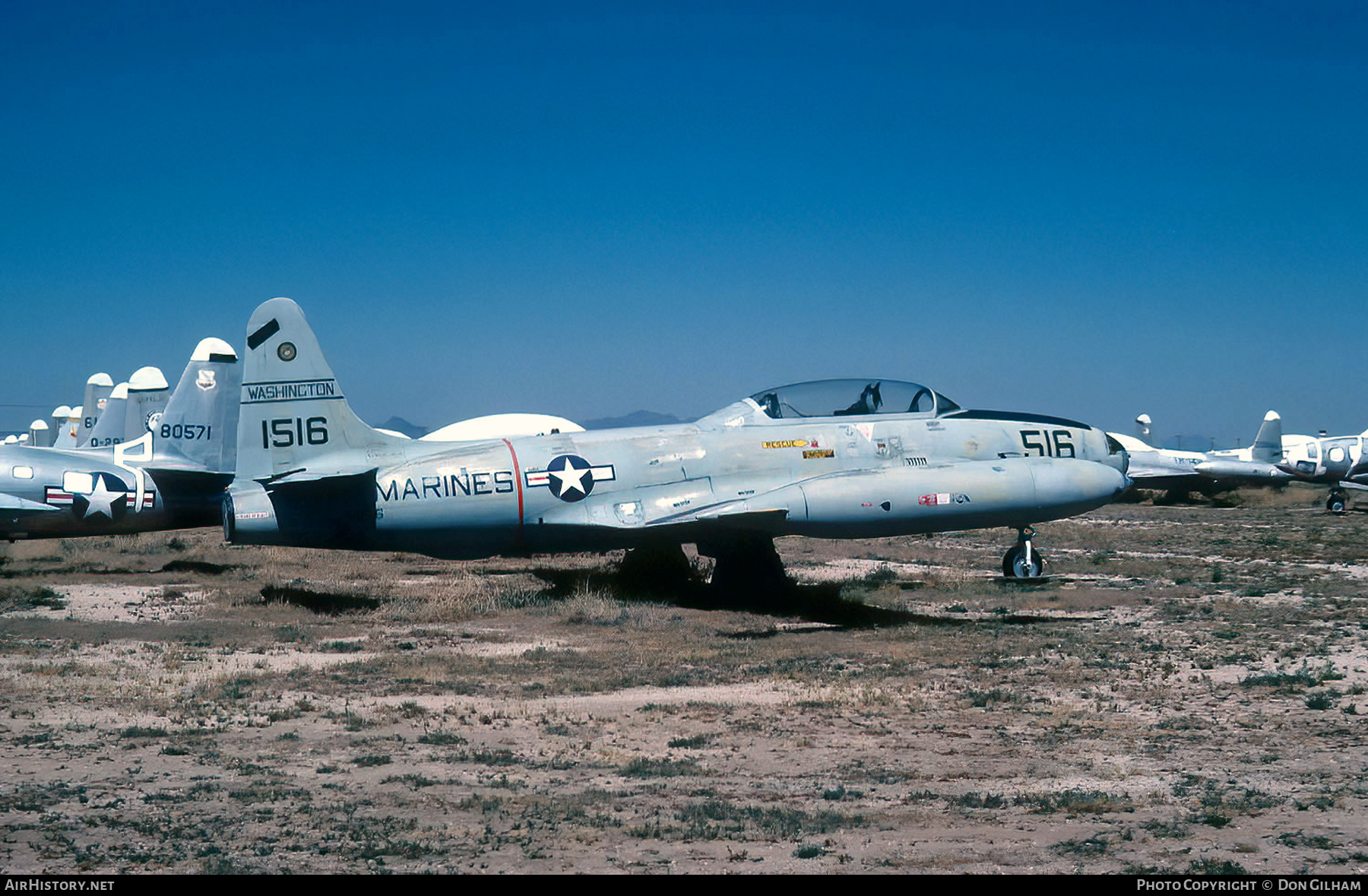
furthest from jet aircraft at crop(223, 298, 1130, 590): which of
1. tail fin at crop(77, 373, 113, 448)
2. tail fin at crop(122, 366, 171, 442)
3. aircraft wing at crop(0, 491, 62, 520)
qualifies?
tail fin at crop(77, 373, 113, 448)

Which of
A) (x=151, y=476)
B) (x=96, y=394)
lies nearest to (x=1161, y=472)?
(x=151, y=476)

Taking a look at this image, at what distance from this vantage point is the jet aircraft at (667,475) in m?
15.2

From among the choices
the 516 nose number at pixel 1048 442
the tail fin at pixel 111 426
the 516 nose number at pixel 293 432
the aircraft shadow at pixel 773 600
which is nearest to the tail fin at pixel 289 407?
the 516 nose number at pixel 293 432

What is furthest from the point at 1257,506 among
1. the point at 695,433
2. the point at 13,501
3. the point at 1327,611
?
the point at 13,501

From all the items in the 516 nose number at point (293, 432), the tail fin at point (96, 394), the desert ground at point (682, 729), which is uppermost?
the tail fin at point (96, 394)

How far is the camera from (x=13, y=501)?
803 inches

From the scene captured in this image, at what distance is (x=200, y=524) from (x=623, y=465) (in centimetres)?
1018

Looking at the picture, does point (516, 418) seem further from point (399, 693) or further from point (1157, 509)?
point (399, 693)

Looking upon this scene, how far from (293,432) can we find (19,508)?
329 inches

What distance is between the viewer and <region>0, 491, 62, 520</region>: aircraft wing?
20266 mm

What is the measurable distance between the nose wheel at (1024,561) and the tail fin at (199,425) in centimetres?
1510

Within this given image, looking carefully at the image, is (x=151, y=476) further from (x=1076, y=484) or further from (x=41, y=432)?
(x=41, y=432)

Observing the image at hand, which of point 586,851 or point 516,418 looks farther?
point 516,418

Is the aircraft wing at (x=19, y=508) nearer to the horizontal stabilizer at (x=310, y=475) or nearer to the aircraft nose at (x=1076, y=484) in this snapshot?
the horizontal stabilizer at (x=310, y=475)
